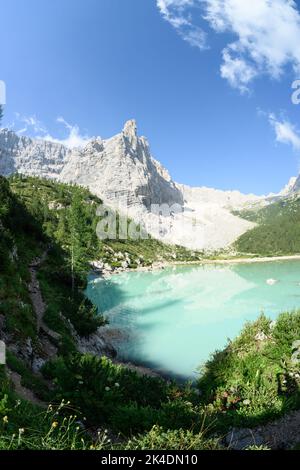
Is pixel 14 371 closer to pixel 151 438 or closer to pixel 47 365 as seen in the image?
pixel 47 365

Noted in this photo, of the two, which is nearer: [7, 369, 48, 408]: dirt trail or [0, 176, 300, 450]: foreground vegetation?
[0, 176, 300, 450]: foreground vegetation

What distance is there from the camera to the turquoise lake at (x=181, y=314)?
113 feet

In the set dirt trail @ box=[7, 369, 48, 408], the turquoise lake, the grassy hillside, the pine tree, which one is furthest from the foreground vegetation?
the pine tree

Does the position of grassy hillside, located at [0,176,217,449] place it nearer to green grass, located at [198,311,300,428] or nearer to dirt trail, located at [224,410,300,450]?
dirt trail, located at [224,410,300,450]

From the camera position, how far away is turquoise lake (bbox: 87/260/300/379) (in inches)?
1352

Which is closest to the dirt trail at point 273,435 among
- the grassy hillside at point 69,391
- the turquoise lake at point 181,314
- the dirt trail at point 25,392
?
the grassy hillside at point 69,391

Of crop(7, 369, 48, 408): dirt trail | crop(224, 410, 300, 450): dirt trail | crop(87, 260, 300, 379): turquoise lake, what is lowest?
crop(87, 260, 300, 379): turquoise lake

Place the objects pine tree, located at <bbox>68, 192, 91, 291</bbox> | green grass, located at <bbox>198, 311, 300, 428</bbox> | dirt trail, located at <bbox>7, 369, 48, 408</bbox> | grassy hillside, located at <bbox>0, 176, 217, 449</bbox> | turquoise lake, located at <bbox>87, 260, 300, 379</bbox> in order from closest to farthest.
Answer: grassy hillside, located at <bbox>0, 176, 217, 449</bbox>
dirt trail, located at <bbox>7, 369, 48, 408</bbox>
green grass, located at <bbox>198, 311, 300, 428</bbox>
turquoise lake, located at <bbox>87, 260, 300, 379</bbox>
pine tree, located at <bbox>68, 192, 91, 291</bbox>

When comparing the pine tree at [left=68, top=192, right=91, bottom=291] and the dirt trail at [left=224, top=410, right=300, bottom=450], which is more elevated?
the pine tree at [left=68, top=192, right=91, bottom=291]

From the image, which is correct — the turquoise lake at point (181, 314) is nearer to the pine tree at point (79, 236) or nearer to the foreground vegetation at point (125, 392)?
the foreground vegetation at point (125, 392)

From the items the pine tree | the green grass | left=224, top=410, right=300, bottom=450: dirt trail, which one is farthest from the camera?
the pine tree

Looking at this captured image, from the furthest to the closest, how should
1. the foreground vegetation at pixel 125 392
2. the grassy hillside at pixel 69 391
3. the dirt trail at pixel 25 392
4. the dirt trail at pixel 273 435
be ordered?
1. the dirt trail at pixel 25 392
2. the dirt trail at pixel 273 435
3. the foreground vegetation at pixel 125 392
4. the grassy hillside at pixel 69 391

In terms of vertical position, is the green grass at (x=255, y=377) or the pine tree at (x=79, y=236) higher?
the pine tree at (x=79, y=236)
